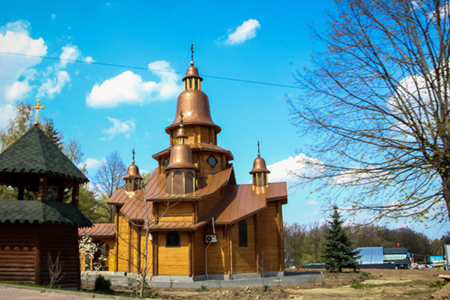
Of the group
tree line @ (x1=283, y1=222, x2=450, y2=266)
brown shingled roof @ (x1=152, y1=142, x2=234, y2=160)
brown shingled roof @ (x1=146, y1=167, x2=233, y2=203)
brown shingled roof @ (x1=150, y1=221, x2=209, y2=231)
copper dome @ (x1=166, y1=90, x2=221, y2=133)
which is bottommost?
tree line @ (x1=283, y1=222, x2=450, y2=266)

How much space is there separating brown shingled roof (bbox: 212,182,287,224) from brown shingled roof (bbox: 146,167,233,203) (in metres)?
1.28

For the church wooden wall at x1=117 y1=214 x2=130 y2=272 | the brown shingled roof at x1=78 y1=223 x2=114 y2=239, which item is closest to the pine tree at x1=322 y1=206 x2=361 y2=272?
the church wooden wall at x1=117 y1=214 x2=130 y2=272

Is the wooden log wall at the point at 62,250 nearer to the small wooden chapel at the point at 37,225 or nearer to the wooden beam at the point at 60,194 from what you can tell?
the small wooden chapel at the point at 37,225

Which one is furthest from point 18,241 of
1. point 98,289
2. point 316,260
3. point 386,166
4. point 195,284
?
point 316,260

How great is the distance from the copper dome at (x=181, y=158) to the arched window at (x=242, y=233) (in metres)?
4.02

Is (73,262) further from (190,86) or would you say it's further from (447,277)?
(190,86)

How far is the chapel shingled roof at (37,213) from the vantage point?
10641mm

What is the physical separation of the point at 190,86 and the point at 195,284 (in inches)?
530

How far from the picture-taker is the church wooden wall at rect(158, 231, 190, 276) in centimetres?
1809

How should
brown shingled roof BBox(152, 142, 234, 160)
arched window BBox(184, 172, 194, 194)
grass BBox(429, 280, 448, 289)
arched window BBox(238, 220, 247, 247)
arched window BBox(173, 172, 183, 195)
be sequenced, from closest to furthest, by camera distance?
grass BBox(429, 280, 448, 289)
arched window BBox(173, 172, 183, 195)
arched window BBox(184, 172, 194, 194)
arched window BBox(238, 220, 247, 247)
brown shingled roof BBox(152, 142, 234, 160)

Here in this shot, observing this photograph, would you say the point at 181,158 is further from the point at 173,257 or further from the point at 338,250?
the point at 338,250

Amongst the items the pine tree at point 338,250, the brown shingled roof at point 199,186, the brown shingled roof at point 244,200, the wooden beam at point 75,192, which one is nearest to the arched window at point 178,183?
the brown shingled roof at point 199,186

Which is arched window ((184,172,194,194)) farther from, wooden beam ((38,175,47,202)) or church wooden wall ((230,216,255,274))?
wooden beam ((38,175,47,202))

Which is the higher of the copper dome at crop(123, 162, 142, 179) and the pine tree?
the copper dome at crop(123, 162, 142, 179)
